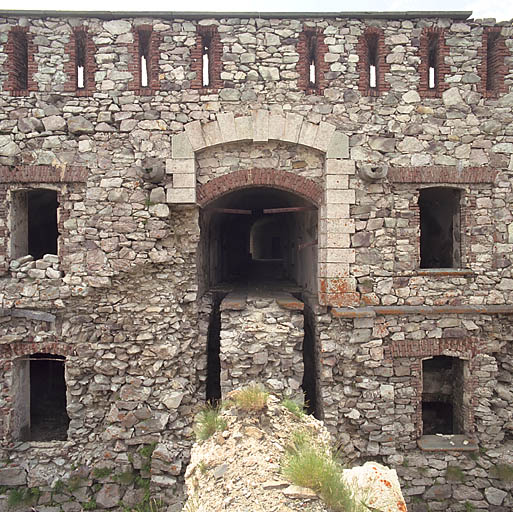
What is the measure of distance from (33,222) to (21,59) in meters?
4.07

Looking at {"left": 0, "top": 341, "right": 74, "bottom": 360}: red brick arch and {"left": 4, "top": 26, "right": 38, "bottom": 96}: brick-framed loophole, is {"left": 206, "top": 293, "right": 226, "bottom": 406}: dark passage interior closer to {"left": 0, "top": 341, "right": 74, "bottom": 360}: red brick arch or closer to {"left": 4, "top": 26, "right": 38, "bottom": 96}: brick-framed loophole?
{"left": 0, "top": 341, "right": 74, "bottom": 360}: red brick arch

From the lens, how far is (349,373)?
711cm

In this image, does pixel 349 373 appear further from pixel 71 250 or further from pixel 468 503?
pixel 71 250

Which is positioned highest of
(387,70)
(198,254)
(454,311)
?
(387,70)

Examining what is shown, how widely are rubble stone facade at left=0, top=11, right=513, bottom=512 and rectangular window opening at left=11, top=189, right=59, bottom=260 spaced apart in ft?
0.35

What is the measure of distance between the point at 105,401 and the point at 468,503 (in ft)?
22.6

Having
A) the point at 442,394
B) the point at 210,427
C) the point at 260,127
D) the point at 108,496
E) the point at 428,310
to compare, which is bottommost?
the point at 108,496

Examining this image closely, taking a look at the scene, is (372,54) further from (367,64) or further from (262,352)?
(262,352)

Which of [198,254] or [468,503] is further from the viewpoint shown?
[198,254]

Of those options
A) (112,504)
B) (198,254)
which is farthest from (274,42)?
(112,504)

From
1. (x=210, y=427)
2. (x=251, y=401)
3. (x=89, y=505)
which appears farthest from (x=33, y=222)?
(x=251, y=401)

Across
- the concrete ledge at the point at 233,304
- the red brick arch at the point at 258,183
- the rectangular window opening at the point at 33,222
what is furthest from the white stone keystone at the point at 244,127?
the rectangular window opening at the point at 33,222

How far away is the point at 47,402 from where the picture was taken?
9.19 meters

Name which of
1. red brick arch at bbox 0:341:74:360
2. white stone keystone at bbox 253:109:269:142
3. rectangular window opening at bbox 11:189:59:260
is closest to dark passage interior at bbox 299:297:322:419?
white stone keystone at bbox 253:109:269:142
